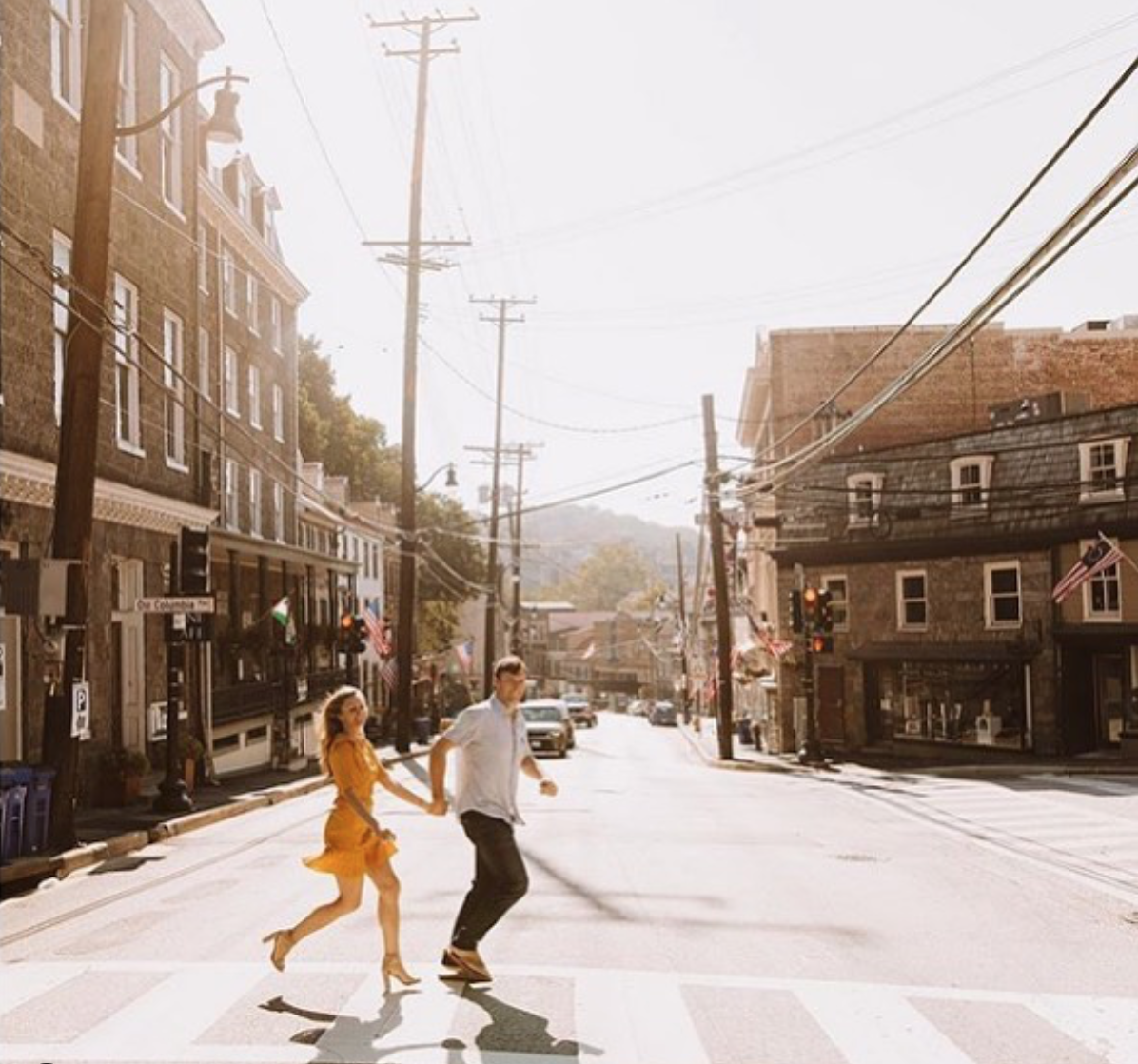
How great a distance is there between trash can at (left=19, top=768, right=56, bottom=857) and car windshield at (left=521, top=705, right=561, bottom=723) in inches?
1012

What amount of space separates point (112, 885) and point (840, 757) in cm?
2992

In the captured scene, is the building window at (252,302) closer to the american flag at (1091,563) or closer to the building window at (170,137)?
the building window at (170,137)

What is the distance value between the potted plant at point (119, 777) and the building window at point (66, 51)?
994 cm

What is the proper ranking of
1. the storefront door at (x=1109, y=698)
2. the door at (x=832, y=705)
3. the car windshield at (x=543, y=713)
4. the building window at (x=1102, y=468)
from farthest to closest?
the door at (x=832, y=705) → the car windshield at (x=543, y=713) → the storefront door at (x=1109, y=698) → the building window at (x=1102, y=468)

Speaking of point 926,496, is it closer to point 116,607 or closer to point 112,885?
point 116,607

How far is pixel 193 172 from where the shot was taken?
2717cm

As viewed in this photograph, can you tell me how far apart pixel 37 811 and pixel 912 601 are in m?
29.2

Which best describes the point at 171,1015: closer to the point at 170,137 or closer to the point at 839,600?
the point at 170,137

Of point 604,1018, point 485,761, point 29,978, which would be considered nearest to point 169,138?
point 29,978

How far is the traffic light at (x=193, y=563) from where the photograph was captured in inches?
740

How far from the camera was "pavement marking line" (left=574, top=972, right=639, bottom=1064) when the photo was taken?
657 cm

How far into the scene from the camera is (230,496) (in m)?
33.0

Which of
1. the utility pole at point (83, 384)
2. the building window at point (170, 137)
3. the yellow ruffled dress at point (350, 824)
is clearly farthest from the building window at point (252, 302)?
the yellow ruffled dress at point (350, 824)

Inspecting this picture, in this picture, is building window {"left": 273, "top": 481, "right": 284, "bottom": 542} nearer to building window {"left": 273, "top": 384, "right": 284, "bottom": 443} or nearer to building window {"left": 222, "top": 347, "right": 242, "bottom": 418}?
building window {"left": 273, "top": 384, "right": 284, "bottom": 443}
